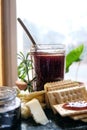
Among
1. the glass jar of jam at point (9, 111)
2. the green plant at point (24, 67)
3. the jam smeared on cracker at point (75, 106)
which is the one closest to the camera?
the glass jar of jam at point (9, 111)

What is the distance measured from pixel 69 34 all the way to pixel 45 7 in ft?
0.61

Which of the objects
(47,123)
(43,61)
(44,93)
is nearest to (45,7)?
(43,61)

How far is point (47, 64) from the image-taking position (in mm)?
978

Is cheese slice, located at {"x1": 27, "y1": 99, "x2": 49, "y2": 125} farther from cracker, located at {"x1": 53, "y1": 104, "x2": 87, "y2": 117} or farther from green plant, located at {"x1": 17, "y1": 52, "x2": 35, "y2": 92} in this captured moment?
green plant, located at {"x1": 17, "y1": 52, "x2": 35, "y2": 92}

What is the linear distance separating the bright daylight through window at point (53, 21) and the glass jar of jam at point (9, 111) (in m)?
0.57

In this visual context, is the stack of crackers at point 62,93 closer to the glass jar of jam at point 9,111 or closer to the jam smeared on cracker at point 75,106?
the jam smeared on cracker at point 75,106

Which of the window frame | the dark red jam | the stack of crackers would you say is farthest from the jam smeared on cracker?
the window frame

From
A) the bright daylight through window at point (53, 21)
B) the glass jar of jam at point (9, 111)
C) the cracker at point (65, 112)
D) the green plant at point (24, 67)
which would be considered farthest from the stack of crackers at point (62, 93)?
the bright daylight through window at point (53, 21)

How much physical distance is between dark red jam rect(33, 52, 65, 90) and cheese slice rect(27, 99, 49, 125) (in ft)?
0.49

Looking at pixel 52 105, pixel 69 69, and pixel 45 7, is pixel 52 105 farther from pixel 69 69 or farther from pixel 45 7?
pixel 45 7

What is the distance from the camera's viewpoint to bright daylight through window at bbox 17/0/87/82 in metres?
1.30

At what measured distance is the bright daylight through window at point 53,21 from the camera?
130 centimetres

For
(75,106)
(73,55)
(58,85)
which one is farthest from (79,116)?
(73,55)

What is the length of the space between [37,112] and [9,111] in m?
0.14
